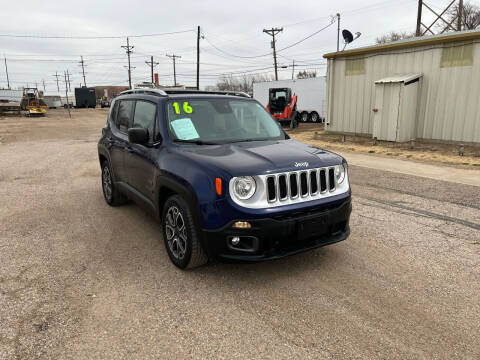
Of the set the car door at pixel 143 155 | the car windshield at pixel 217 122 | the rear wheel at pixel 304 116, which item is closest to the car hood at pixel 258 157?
the car windshield at pixel 217 122

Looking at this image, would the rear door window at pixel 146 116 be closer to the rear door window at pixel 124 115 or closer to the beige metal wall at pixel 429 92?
the rear door window at pixel 124 115

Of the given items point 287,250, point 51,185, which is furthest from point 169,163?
point 51,185

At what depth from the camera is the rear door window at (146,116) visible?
430cm

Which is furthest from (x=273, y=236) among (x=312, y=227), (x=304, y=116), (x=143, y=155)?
(x=304, y=116)

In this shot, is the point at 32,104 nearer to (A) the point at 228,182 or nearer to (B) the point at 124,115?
(B) the point at 124,115

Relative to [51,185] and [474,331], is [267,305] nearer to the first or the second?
[474,331]

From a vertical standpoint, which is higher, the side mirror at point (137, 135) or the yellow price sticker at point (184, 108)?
the yellow price sticker at point (184, 108)

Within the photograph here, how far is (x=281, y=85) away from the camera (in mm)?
28375

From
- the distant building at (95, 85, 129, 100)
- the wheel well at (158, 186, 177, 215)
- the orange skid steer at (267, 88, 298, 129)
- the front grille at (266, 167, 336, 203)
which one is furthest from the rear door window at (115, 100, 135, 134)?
the distant building at (95, 85, 129, 100)

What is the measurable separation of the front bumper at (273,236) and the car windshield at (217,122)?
48.3 inches

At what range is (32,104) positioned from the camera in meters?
39.9

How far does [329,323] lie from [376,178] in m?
5.92

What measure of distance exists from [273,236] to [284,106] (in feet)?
68.6

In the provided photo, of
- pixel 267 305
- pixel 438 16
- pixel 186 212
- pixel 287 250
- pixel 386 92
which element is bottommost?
pixel 267 305
